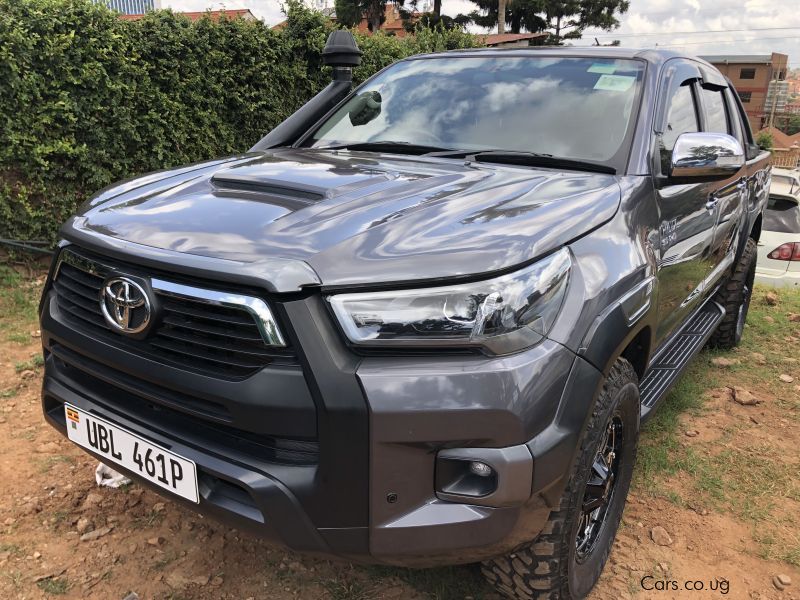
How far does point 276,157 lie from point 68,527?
1.67 m

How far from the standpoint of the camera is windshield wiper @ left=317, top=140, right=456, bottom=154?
2.69m

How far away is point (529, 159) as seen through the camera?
2471 millimetres

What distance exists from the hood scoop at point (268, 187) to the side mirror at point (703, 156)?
4.46 feet

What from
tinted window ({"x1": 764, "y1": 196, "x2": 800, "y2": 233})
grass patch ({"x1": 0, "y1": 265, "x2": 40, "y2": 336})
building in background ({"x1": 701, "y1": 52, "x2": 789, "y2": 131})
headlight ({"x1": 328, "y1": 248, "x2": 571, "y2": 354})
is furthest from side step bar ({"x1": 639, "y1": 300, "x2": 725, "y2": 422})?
building in background ({"x1": 701, "y1": 52, "x2": 789, "y2": 131})

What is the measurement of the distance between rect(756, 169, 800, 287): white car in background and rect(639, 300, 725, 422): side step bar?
12.2 feet

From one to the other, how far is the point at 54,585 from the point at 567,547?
170 cm

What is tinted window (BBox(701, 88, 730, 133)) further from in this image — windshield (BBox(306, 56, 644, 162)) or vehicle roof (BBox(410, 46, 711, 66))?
windshield (BBox(306, 56, 644, 162))

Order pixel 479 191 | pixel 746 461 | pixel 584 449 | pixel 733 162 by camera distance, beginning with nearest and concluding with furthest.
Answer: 1. pixel 584 449
2. pixel 479 191
3. pixel 733 162
4. pixel 746 461

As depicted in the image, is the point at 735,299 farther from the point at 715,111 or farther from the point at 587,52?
the point at 587,52

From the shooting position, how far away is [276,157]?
2635 millimetres

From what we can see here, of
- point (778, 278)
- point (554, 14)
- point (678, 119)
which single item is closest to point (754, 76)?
point (554, 14)

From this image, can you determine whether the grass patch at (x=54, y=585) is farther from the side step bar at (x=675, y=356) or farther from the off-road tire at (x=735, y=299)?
the off-road tire at (x=735, y=299)

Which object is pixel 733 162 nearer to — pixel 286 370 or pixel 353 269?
pixel 353 269

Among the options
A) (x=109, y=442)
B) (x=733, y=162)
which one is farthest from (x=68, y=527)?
(x=733, y=162)
